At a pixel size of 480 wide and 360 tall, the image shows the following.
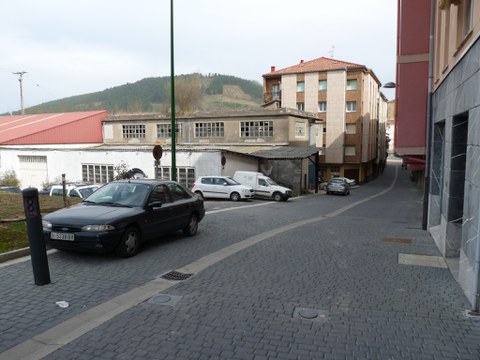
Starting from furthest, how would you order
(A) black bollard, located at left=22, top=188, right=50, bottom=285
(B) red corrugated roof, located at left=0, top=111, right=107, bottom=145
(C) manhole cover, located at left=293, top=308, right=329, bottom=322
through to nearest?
(B) red corrugated roof, located at left=0, top=111, right=107, bottom=145
(A) black bollard, located at left=22, top=188, right=50, bottom=285
(C) manhole cover, located at left=293, top=308, right=329, bottom=322

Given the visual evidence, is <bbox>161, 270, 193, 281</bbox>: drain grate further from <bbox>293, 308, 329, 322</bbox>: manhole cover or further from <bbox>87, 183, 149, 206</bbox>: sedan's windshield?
<bbox>293, 308, 329, 322</bbox>: manhole cover

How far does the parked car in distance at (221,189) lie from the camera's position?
24.6 metres

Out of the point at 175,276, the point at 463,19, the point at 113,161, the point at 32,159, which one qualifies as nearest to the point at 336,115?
the point at 113,161

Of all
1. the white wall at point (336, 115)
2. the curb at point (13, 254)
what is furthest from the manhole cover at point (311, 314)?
the white wall at point (336, 115)

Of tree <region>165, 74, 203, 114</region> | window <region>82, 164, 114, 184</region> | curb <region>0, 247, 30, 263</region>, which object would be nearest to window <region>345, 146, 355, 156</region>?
tree <region>165, 74, 203, 114</region>

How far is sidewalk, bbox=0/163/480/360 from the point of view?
13.7 ft

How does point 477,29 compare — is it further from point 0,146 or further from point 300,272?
point 0,146

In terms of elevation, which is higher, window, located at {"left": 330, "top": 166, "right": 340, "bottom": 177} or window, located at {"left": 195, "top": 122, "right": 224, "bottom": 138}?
window, located at {"left": 195, "top": 122, "right": 224, "bottom": 138}

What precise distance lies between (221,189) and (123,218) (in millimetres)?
17591

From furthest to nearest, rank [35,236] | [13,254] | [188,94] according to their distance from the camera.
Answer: [188,94], [13,254], [35,236]

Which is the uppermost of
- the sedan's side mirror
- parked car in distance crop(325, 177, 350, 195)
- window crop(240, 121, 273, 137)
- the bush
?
window crop(240, 121, 273, 137)

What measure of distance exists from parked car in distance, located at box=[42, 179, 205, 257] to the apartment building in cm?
3834

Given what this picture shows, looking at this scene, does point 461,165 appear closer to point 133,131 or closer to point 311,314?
point 311,314

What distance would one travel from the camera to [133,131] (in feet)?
144
